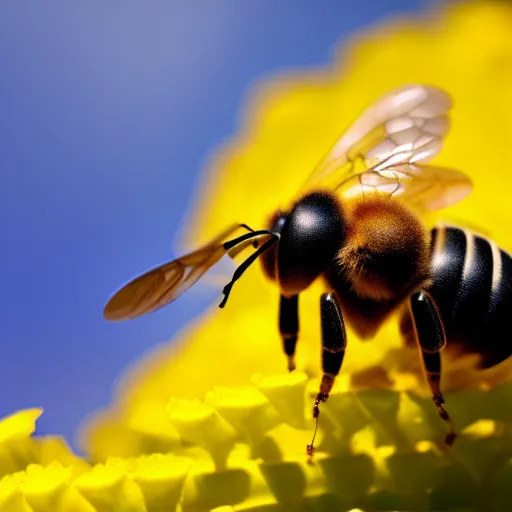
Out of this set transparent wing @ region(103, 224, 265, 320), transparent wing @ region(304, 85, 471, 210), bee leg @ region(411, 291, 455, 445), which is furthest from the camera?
transparent wing @ region(304, 85, 471, 210)

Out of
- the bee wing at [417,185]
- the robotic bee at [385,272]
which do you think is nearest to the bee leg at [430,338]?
the robotic bee at [385,272]

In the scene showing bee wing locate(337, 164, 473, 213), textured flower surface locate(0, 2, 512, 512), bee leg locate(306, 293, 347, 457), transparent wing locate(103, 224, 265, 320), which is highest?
bee wing locate(337, 164, 473, 213)

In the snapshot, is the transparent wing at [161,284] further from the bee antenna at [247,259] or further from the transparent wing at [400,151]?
the transparent wing at [400,151]

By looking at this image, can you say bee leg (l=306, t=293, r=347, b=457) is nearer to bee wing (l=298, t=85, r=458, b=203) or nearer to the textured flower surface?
the textured flower surface

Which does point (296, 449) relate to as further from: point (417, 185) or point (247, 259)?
point (417, 185)

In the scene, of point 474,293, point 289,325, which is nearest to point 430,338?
point 474,293

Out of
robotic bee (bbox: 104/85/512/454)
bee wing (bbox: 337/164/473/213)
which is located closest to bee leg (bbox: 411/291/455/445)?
robotic bee (bbox: 104/85/512/454)

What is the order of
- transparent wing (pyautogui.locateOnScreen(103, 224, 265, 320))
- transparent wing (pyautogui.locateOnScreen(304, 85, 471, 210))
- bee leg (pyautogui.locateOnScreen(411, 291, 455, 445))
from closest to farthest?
transparent wing (pyautogui.locateOnScreen(103, 224, 265, 320)) < bee leg (pyautogui.locateOnScreen(411, 291, 455, 445)) < transparent wing (pyautogui.locateOnScreen(304, 85, 471, 210))
